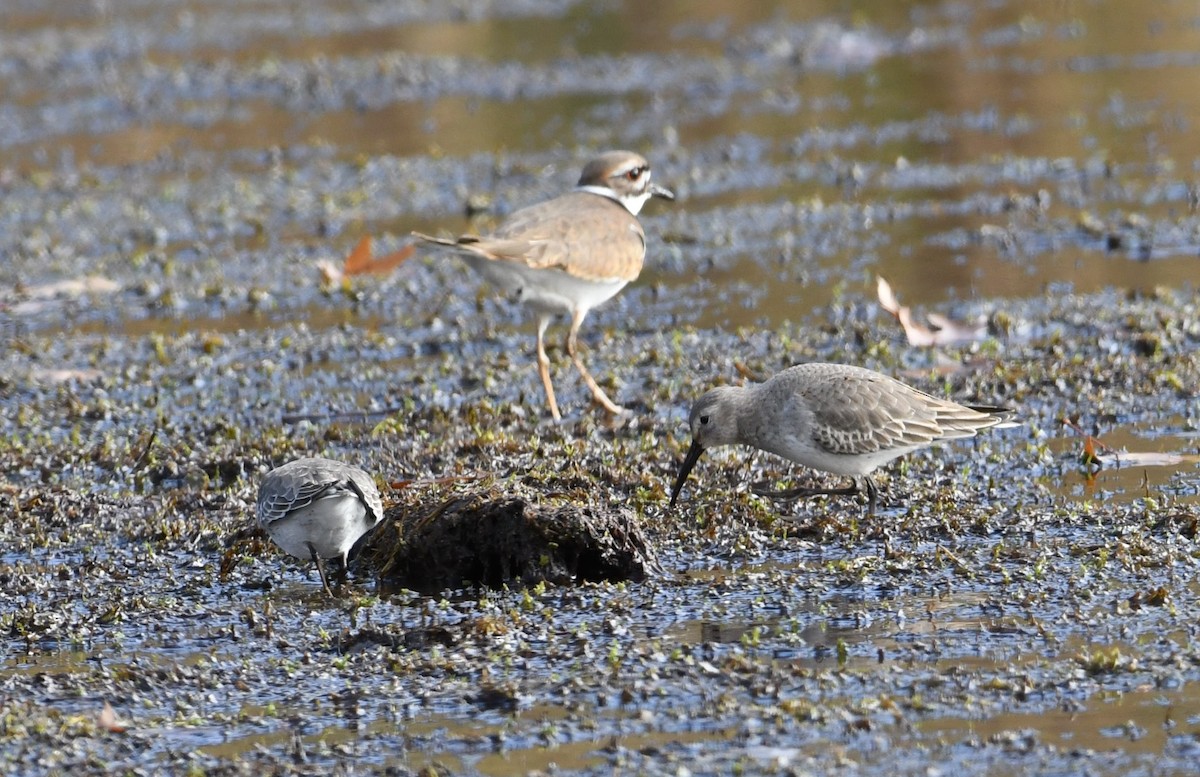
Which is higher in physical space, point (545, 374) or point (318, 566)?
point (545, 374)

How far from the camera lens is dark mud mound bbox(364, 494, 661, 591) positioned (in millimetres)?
7242

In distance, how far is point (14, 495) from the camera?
28.3 ft

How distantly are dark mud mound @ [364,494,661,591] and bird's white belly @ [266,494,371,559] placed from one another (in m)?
0.28

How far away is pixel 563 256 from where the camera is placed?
9922 millimetres

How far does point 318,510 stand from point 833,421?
8.07 ft

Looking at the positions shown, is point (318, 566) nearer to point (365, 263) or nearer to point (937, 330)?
point (937, 330)

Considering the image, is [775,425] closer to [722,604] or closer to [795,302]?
[722,604]

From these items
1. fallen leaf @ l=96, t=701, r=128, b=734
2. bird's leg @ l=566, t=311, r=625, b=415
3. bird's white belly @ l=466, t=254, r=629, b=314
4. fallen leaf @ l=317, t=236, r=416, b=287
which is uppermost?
bird's white belly @ l=466, t=254, r=629, b=314

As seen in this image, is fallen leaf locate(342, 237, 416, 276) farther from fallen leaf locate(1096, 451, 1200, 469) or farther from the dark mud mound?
fallen leaf locate(1096, 451, 1200, 469)

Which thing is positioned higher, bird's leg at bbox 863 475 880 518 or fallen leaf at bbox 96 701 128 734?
bird's leg at bbox 863 475 880 518

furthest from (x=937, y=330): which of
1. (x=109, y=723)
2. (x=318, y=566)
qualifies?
(x=109, y=723)

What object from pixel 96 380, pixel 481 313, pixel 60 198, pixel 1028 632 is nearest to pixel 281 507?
pixel 1028 632

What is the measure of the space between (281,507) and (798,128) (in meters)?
10.8

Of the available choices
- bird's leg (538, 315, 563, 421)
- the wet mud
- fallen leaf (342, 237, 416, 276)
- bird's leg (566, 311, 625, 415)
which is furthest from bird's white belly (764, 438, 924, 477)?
fallen leaf (342, 237, 416, 276)
